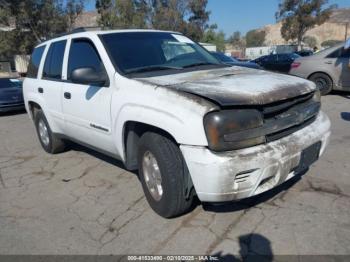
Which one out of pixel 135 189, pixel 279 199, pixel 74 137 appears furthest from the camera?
pixel 74 137

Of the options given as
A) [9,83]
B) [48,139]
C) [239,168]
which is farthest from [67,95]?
[9,83]

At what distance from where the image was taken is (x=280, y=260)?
2734mm

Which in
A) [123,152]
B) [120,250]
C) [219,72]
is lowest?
[120,250]

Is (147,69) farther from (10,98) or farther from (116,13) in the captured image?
(116,13)

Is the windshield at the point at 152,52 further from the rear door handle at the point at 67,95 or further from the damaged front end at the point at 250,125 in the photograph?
the damaged front end at the point at 250,125

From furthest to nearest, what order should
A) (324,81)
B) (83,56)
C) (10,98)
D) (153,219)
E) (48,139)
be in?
(10,98), (324,81), (48,139), (83,56), (153,219)

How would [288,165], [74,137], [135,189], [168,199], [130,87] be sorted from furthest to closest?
1. [74,137]
2. [135,189]
3. [130,87]
4. [168,199]
5. [288,165]

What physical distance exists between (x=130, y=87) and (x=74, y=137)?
1681 mm

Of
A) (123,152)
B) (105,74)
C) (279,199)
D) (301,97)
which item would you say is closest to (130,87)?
(105,74)

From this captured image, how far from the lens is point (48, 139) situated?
5742 millimetres

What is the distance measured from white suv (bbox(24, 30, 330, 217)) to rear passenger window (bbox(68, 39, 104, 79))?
13 mm

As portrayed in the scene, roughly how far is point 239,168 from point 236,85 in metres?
0.78

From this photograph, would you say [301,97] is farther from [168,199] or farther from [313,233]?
[168,199]

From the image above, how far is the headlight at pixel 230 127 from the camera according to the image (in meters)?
2.69
